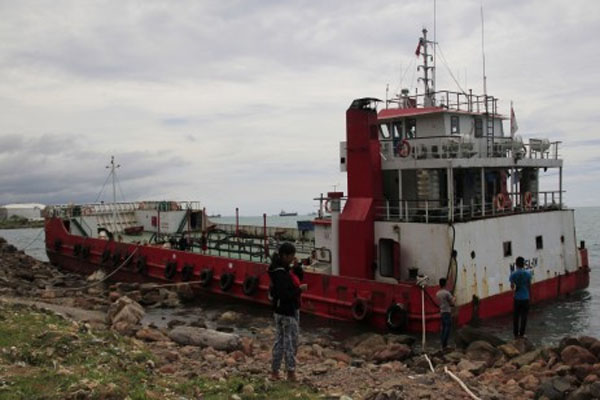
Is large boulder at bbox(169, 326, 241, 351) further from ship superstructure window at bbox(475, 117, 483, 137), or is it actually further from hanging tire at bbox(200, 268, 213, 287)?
ship superstructure window at bbox(475, 117, 483, 137)

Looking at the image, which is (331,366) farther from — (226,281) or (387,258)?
(226,281)

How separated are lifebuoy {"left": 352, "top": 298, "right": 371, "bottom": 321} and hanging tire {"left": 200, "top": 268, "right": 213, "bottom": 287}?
21.8 ft

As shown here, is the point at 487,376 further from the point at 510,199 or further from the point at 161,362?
the point at 510,199

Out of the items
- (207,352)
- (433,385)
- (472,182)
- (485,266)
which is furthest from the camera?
(472,182)

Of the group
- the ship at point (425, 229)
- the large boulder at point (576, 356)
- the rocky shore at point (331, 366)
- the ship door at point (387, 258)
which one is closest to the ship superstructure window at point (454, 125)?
the ship at point (425, 229)

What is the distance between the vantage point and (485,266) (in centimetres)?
1453

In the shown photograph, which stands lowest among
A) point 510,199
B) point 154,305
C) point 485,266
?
point 154,305

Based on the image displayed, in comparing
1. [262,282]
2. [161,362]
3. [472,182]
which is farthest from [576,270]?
[161,362]

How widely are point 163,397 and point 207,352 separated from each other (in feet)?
12.0

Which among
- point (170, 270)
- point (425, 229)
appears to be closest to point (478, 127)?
point (425, 229)

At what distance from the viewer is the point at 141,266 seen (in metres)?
22.7

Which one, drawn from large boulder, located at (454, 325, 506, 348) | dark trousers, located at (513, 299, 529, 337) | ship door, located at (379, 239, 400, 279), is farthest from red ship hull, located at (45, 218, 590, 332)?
large boulder, located at (454, 325, 506, 348)

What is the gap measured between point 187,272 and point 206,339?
9.91 metres

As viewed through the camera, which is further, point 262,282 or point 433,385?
point 262,282
